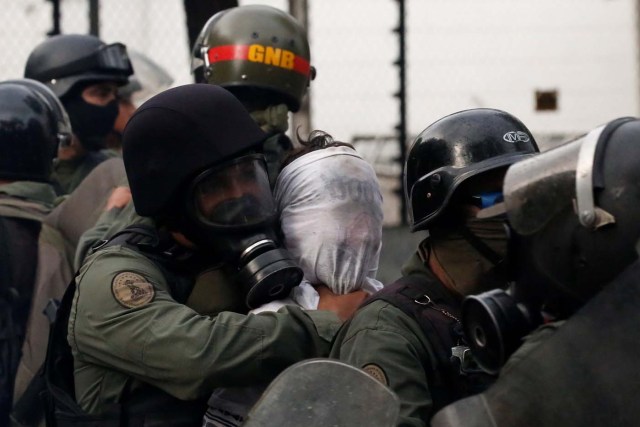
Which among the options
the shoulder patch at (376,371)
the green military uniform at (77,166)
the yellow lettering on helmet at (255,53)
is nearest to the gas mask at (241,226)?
the shoulder patch at (376,371)

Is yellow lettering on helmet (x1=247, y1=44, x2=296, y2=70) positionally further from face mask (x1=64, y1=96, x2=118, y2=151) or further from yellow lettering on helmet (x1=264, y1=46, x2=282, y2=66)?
face mask (x1=64, y1=96, x2=118, y2=151)

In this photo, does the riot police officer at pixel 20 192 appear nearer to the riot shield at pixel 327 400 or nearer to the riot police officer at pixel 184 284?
the riot police officer at pixel 184 284

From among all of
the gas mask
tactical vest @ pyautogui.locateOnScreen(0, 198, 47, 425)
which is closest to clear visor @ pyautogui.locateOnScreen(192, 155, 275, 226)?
the gas mask

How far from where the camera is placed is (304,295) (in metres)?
3.07

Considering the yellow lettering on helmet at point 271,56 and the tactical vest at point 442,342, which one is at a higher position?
the yellow lettering on helmet at point 271,56

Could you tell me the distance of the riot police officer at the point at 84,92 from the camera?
590cm

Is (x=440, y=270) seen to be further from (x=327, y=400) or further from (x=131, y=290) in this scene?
(x=327, y=400)

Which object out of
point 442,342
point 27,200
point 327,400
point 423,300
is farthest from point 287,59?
point 327,400

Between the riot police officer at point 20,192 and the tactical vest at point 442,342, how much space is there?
2.03 m

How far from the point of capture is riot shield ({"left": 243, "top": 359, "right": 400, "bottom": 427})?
1738mm

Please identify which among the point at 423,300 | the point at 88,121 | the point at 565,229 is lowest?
the point at 88,121

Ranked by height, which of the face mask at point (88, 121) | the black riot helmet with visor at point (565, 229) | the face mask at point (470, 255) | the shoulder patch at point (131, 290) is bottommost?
the face mask at point (88, 121)

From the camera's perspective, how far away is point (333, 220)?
A: 3039mm

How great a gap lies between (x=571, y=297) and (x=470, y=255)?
0.93 m
